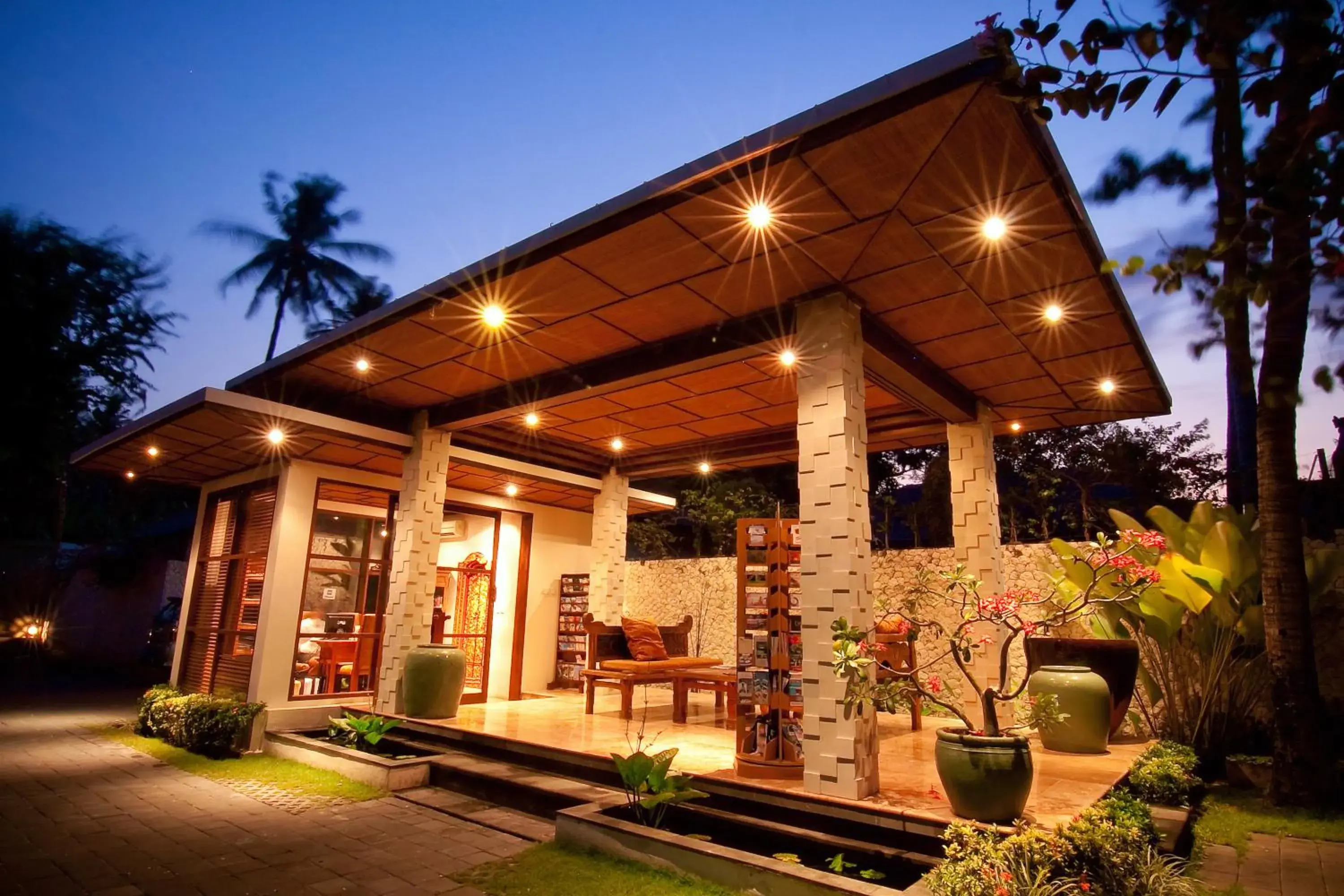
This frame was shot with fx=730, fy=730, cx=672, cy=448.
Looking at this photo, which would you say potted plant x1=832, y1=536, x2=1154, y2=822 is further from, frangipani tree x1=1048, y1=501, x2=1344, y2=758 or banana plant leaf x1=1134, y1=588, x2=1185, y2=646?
banana plant leaf x1=1134, y1=588, x2=1185, y2=646

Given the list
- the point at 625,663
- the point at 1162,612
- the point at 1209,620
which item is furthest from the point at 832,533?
the point at 1209,620

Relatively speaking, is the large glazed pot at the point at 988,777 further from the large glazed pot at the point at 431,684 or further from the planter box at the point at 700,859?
the large glazed pot at the point at 431,684

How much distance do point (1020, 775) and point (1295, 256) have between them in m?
3.30

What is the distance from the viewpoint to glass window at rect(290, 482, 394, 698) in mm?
8906

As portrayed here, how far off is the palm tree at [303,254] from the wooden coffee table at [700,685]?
818 inches

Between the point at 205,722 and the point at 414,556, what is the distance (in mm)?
2613

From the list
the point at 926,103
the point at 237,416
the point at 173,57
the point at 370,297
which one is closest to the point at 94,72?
the point at 173,57

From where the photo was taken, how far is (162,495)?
70.4 ft

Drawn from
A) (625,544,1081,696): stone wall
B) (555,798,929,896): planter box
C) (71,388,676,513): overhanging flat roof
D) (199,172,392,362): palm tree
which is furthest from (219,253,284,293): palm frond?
(555,798,929,896): planter box

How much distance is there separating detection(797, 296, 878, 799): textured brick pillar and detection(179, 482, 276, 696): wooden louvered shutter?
665 centimetres

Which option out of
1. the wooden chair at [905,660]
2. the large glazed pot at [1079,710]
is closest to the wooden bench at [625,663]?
the wooden chair at [905,660]

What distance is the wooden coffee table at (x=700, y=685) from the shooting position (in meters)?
7.15

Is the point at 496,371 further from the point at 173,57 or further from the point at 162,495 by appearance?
the point at 173,57

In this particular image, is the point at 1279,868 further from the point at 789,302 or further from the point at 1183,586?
the point at 789,302
